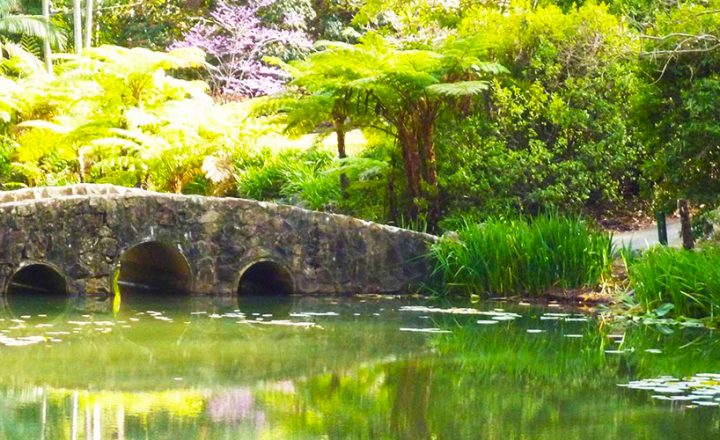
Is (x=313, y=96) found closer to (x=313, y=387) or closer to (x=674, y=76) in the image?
(x=674, y=76)

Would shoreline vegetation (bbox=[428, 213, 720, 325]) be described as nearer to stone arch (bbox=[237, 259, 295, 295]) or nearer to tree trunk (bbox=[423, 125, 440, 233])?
tree trunk (bbox=[423, 125, 440, 233])

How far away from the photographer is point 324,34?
3247 centimetres

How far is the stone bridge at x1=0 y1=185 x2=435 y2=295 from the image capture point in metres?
15.0

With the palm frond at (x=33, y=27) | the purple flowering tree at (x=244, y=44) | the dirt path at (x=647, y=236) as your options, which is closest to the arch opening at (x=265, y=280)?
the dirt path at (x=647, y=236)

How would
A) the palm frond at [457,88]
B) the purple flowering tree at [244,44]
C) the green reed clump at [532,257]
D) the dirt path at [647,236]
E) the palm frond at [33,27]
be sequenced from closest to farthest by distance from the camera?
the green reed clump at [532,257] → the palm frond at [457,88] → the dirt path at [647,236] → the purple flowering tree at [244,44] → the palm frond at [33,27]

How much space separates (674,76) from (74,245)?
23.1ft

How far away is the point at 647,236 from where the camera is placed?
689 inches

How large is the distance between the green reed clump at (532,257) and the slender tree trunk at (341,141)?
3.49 meters

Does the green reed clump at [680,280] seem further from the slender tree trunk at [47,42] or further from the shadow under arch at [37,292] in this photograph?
the slender tree trunk at [47,42]

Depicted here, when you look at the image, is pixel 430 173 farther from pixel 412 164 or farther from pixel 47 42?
pixel 47 42

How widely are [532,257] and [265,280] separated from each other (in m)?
4.01

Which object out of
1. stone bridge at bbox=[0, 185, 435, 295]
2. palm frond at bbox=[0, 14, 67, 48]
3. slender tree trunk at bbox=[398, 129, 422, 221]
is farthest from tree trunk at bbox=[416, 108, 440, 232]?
palm frond at bbox=[0, 14, 67, 48]

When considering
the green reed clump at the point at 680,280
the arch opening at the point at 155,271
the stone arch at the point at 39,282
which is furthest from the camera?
the arch opening at the point at 155,271

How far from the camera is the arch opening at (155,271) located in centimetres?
1597
